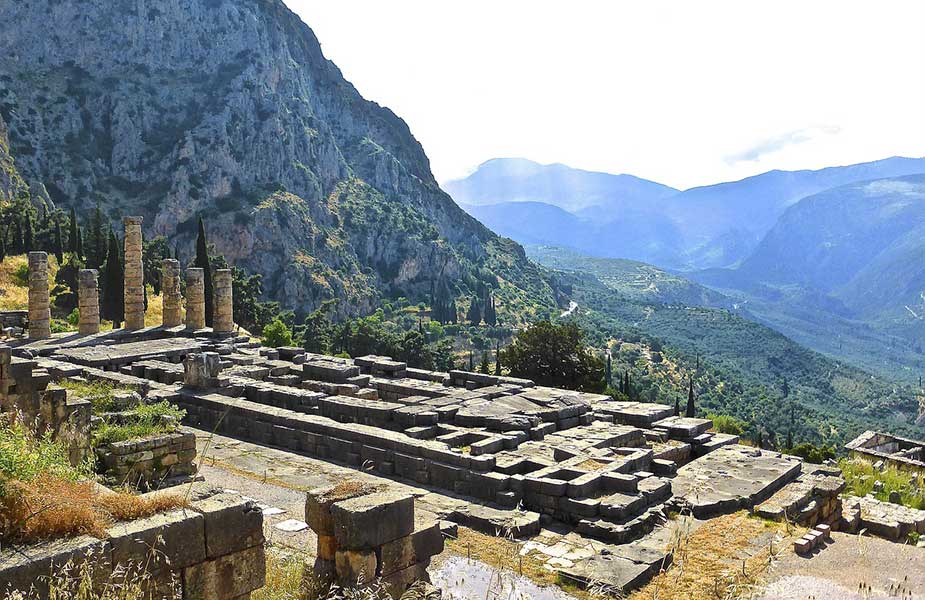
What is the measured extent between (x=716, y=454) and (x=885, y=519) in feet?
11.2

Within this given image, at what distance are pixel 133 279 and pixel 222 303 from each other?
13.8 feet

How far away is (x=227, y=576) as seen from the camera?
6.22 m

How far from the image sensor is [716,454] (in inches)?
632

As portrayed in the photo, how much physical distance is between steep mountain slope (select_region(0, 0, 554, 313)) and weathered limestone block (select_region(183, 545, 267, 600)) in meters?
80.2

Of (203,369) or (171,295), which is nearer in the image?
(203,369)

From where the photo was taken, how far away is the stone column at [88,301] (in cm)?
2802

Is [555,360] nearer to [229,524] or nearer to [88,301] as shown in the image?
[88,301]

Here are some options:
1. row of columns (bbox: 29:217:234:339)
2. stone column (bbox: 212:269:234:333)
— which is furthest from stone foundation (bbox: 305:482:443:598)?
stone column (bbox: 212:269:234:333)

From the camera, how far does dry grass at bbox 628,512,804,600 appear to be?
889 centimetres

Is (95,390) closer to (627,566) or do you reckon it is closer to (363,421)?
(363,421)

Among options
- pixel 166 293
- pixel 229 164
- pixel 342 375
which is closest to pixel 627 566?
pixel 342 375

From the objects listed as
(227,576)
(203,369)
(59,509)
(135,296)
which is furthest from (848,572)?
(135,296)

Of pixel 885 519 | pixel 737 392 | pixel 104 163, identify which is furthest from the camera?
pixel 104 163

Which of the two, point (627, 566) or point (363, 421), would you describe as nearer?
point (627, 566)
